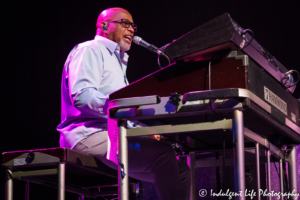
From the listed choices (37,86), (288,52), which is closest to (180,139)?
(288,52)

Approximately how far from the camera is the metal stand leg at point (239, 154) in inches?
54.6

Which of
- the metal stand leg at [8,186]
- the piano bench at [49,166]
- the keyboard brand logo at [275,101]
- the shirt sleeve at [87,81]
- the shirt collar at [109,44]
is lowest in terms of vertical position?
the metal stand leg at [8,186]

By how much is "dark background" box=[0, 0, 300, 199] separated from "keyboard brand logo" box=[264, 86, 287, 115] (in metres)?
1.83

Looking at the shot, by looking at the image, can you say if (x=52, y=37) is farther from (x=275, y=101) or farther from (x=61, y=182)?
(x=275, y=101)

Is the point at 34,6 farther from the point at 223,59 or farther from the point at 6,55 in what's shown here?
the point at 223,59

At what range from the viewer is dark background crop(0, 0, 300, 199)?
→ 3701 millimetres

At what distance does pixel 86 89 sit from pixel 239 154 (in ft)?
2.82

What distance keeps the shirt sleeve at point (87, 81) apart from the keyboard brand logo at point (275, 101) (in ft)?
2.39

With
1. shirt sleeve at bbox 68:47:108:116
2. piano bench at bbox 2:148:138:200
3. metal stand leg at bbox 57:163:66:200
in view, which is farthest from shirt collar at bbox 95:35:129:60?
metal stand leg at bbox 57:163:66:200

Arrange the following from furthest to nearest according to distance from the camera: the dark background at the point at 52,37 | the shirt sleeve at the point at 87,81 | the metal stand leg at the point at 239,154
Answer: the dark background at the point at 52,37
the shirt sleeve at the point at 87,81
the metal stand leg at the point at 239,154

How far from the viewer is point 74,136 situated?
81.3 inches

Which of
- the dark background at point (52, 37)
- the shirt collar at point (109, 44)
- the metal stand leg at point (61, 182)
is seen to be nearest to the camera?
the metal stand leg at point (61, 182)

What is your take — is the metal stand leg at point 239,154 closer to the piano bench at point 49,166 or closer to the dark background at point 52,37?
the piano bench at point 49,166

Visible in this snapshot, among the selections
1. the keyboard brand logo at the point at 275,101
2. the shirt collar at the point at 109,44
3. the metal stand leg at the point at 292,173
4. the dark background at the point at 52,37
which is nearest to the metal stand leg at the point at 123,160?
the keyboard brand logo at the point at 275,101
